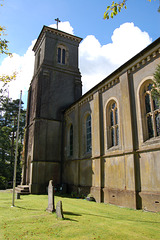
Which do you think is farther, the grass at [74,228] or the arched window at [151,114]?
the arched window at [151,114]

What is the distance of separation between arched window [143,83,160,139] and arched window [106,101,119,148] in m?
2.78

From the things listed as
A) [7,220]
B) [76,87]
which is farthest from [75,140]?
[7,220]

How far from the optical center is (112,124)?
1448 centimetres

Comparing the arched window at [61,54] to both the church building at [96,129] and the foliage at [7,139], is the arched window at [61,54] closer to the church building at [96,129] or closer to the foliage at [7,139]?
the church building at [96,129]

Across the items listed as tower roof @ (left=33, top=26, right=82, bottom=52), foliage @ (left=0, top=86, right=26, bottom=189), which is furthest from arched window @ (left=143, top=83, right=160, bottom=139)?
foliage @ (left=0, top=86, right=26, bottom=189)

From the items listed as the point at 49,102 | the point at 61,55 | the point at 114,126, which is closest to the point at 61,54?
the point at 61,55

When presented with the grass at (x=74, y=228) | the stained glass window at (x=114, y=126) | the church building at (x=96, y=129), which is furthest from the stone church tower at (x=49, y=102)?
the grass at (x=74, y=228)

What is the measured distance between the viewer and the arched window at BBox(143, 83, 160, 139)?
35.1 ft

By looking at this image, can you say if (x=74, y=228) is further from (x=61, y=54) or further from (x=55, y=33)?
(x=55, y=33)

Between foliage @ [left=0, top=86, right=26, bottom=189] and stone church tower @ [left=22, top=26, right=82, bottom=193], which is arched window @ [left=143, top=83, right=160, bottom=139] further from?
foliage @ [left=0, top=86, right=26, bottom=189]

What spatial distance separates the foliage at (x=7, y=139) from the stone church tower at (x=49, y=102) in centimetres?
862

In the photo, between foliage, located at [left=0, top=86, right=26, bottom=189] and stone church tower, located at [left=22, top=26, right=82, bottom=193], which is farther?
foliage, located at [left=0, top=86, right=26, bottom=189]

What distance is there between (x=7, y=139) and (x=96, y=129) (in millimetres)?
22823

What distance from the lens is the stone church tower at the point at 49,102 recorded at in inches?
782
